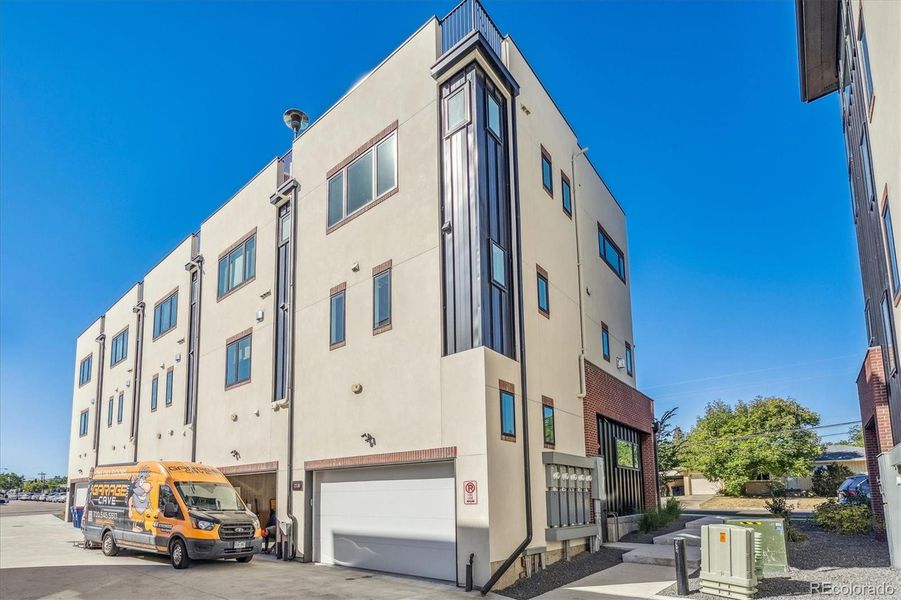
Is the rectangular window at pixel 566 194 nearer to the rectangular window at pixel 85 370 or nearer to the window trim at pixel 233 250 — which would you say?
the window trim at pixel 233 250

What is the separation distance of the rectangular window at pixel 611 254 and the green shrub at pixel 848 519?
9.34m

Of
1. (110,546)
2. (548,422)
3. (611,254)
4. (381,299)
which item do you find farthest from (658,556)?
(110,546)

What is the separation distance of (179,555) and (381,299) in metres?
6.94

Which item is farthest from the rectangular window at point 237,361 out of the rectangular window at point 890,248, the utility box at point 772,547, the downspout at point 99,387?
the downspout at point 99,387

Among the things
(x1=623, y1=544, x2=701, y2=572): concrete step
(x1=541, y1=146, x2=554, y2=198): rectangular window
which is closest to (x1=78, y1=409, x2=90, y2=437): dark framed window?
(x1=541, y1=146, x2=554, y2=198): rectangular window

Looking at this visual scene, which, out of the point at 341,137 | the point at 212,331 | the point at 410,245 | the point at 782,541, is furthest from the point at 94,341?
the point at 782,541

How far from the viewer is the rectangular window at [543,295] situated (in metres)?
15.1

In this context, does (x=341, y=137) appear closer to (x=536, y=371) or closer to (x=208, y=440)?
(x=536, y=371)

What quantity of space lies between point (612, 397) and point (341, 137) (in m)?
10.4

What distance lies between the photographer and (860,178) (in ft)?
52.0

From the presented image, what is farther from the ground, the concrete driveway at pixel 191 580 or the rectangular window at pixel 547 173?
the rectangular window at pixel 547 173

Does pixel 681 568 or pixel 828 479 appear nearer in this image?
pixel 681 568

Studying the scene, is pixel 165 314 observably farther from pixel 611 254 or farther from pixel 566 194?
pixel 611 254

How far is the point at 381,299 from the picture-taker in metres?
14.7
